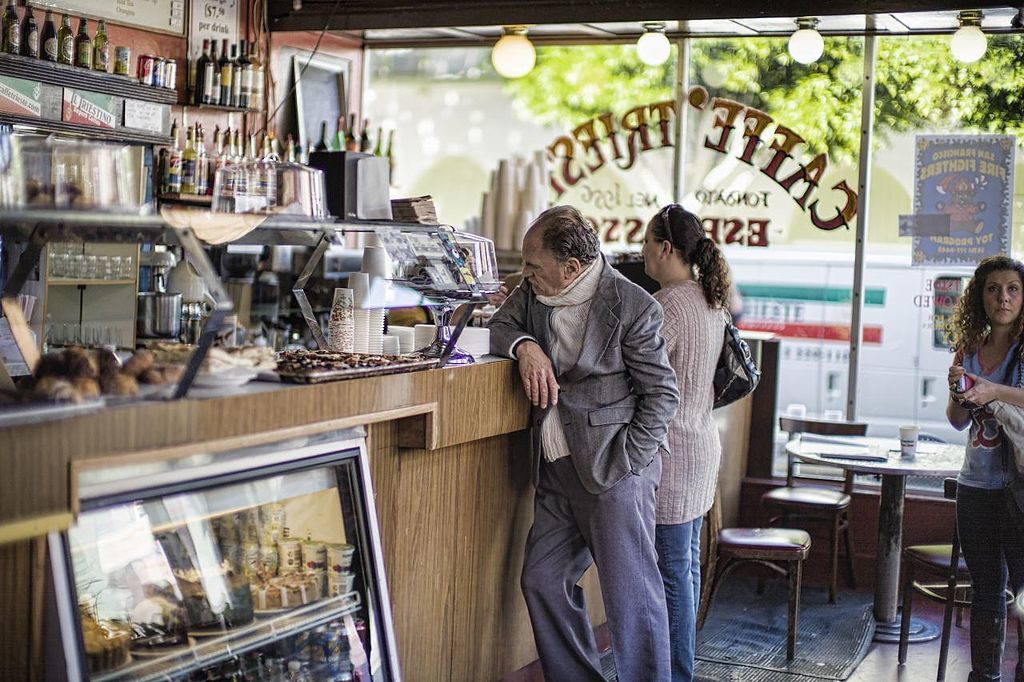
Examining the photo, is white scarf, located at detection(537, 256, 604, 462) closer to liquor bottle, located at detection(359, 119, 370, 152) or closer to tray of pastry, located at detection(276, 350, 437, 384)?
tray of pastry, located at detection(276, 350, 437, 384)

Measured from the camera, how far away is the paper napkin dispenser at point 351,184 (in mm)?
A: 3957

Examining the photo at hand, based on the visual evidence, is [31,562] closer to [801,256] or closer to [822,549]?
[822,549]

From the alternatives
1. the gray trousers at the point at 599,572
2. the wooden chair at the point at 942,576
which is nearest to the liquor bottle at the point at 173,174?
the gray trousers at the point at 599,572

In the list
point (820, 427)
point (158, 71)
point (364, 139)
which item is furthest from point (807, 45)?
point (158, 71)

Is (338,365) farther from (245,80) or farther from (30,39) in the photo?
(245,80)

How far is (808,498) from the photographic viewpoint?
636 centimetres

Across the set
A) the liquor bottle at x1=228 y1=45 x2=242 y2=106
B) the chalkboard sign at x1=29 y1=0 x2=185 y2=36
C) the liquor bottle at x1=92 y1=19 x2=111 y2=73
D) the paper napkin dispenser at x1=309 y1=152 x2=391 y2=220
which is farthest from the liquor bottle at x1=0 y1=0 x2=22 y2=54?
the paper napkin dispenser at x1=309 y1=152 x2=391 y2=220

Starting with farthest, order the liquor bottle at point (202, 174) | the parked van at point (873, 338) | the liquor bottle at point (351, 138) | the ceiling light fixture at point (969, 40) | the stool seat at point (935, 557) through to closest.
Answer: the liquor bottle at point (351, 138)
the parked van at point (873, 338)
the liquor bottle at point (202, 174)
the ceiling light fixture at point (969, 40)
the stool seat at point (935, 557)

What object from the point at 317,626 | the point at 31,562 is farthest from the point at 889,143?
the point at 31,562

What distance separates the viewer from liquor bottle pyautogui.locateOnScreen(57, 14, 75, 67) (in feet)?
19.2

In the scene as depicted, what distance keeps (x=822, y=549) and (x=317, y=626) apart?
401 centimetres

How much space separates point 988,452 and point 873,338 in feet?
8.58

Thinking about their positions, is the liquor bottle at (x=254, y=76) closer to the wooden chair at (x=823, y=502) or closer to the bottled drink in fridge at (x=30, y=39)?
the bottled drink in fridge at (x=30, y=39)

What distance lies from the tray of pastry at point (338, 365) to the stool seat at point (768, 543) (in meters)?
2.09
